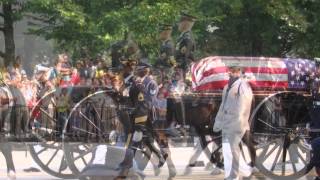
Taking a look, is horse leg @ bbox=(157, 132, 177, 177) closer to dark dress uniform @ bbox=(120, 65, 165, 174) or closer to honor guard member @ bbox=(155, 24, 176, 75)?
dark dress uniform @ bbox=(120, 65, 165, 174)

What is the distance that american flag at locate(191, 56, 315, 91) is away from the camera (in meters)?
11.4

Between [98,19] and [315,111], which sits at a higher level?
[98,19]

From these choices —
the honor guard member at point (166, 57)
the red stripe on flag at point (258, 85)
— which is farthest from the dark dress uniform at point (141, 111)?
the red stripe on flag at point (258, 85)

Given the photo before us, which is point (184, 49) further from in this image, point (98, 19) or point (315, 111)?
point (98, 19)

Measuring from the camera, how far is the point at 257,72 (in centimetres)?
1152

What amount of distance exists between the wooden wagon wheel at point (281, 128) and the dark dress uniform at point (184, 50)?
4.67ft

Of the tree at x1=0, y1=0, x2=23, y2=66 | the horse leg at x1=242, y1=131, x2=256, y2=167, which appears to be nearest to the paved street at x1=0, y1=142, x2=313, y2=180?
the horse leg at x1=242, y1=131, x2=256, y2=167

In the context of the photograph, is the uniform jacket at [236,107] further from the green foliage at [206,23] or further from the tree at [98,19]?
the green foliage at [206,23]

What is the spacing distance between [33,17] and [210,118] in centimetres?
1036

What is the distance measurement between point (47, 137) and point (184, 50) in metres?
2.64

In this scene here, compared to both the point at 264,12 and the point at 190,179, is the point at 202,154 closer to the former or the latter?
the point at 190,179

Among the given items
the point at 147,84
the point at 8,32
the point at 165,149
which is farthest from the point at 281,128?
the point at 8,32

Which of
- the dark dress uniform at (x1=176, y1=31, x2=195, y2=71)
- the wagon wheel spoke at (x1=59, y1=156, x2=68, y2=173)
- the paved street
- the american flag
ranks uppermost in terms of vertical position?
the dark dress uniform at (x1=176, y1=31, x2=195, y2=71)

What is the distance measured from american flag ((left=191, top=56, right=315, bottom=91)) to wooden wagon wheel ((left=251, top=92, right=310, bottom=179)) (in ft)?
0.70
